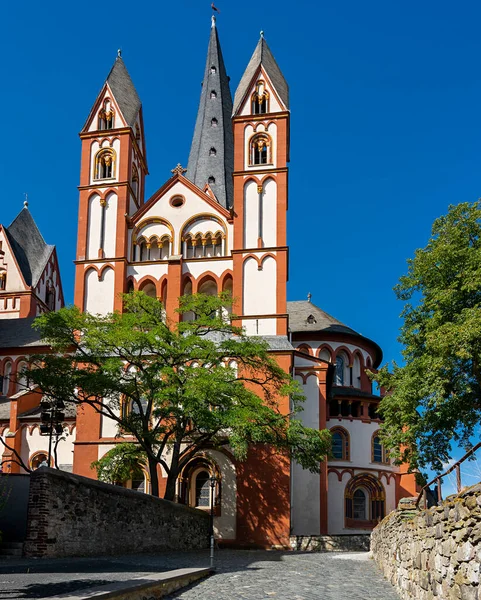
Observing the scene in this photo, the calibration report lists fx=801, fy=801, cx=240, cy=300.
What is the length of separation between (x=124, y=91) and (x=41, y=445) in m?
20.7

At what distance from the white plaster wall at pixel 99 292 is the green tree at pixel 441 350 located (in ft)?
53.3

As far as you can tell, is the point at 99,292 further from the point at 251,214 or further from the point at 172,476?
the point at 172,476

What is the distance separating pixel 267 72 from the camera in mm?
44250

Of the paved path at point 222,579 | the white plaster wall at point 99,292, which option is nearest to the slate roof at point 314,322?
the white plaster wall at point 99,292

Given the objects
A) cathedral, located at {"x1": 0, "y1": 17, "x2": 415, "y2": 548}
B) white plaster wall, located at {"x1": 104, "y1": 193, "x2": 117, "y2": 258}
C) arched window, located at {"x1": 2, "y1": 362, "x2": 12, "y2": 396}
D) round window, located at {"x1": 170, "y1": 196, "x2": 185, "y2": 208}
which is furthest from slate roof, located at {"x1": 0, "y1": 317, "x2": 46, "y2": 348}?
round window, located at {"x1": 170, "y1": 196, "x2": 185, "y2": 208}

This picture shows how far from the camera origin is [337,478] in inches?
1807

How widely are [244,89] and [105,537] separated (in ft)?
95.7

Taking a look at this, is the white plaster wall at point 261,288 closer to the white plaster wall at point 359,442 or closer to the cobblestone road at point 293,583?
the white plaster wall at point 359,442

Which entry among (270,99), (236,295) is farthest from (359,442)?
(270,99)

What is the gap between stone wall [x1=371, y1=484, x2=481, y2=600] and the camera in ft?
27.9

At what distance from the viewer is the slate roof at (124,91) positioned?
45219 mm

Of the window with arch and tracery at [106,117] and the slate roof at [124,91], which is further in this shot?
the slate roof at [124,91]

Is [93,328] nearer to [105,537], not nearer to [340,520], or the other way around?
[105,537]

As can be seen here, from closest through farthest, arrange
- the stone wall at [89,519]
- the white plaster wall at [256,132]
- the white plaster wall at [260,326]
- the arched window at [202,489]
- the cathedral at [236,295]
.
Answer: the stone wall at [89,519], the cathedral at [236,295], the arched window at [202,489], the white plaster wall at [260,326], the white plaster wall at [256,132]
